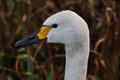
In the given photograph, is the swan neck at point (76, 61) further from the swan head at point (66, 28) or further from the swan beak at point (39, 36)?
the swan beak at point (39, 36)

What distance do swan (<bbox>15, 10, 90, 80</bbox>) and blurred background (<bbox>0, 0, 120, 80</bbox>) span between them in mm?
1026

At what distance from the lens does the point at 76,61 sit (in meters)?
2.88

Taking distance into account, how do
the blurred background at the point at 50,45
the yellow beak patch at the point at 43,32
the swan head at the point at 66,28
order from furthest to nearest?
the blurred background at the point at 50,45
the yellow beak patch at the point at 43,32
the swan head at the point at 66,28

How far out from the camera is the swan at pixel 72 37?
282cm

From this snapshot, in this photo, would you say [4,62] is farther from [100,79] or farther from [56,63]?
[100,79]

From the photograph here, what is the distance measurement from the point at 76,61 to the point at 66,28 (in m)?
0.21

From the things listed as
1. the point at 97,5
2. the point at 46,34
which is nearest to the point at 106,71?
the point at 97,5

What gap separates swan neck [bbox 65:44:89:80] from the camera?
2860 millimetres

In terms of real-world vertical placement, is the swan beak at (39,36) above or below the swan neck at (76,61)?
above

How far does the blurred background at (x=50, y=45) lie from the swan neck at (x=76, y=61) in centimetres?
104

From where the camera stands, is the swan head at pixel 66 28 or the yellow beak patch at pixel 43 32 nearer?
the swan head at pixel 66 28

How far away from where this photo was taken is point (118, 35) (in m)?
4.30

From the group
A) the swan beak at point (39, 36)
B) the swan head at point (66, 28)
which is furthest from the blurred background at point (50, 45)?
the swan head at point (66, 28)

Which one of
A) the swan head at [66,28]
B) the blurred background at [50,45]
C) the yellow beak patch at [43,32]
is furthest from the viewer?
the blurred background at [50,45]
